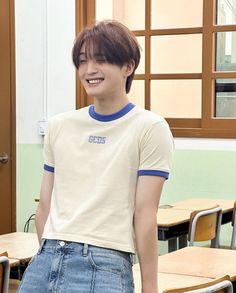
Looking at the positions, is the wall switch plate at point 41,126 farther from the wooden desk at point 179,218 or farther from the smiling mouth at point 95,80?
the smiling mouth at point 95,80

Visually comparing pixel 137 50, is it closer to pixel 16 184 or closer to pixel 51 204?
pixel 51 204

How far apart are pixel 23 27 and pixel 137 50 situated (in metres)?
4.37

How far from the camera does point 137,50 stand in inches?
62.0

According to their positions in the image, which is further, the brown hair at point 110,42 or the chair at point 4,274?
the chair at point 4,274

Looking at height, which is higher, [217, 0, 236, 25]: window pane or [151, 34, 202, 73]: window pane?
[217, 0, 236, 25]: window pane

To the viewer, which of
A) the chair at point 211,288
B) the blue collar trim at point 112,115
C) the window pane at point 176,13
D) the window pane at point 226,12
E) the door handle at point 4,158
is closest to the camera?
the blue collar trim at point 112,115

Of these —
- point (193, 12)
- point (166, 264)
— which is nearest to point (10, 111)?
point (193, 12)

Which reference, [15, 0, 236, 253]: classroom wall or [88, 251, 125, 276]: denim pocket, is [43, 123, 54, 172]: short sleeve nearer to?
[88, 251, 125, 276]: denim pocket

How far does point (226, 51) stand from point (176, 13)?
0.53m

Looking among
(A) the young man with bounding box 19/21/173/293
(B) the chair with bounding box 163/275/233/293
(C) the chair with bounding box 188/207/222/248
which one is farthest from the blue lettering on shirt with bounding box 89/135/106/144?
(C) the chair with bounding box 188/207/222/248

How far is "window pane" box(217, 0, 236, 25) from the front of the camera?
507cm

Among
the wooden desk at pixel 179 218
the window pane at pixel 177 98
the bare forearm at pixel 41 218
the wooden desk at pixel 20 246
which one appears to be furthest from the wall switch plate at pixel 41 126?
the bare forearm at pixel 41 218

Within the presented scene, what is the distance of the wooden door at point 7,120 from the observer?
566 centimetres

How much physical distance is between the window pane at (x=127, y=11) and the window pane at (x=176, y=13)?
11 cm
